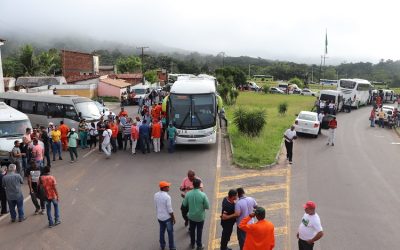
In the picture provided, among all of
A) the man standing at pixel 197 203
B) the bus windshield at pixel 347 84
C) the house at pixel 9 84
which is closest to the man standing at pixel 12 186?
the man standing at pixel 197 203

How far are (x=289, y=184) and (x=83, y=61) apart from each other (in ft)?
192

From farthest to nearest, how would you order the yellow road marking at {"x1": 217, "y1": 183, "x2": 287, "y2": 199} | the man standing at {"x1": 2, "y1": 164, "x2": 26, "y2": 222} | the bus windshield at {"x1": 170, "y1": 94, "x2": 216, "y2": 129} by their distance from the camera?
the bus windshield at {"x1": 170, "y1": 94, "x2": 216, "y2": 129}
the yellow road marking at {"x1": 217, "y1": 183, "x2": 287, "y2": 199}
the man standing at {"x1": 2, "y1": 164, "x2": 26, "y2": 222}

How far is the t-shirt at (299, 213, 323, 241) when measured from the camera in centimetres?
761

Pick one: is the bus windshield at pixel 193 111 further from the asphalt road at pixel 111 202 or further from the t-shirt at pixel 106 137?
the t-shirt at pixel 106 137

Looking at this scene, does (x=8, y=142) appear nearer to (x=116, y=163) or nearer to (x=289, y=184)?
(x=116, y=163)

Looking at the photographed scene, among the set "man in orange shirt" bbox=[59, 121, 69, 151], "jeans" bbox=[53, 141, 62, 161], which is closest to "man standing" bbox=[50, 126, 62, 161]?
"jeans" bbox=[53, 141, 62, 161]

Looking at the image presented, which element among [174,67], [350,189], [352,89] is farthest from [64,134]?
[174,67]

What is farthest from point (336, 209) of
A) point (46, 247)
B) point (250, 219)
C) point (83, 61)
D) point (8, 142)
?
point (83, 61)

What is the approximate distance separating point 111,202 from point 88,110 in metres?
11.1

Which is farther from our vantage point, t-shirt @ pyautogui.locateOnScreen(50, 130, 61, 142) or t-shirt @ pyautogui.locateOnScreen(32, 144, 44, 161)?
t-shirt @ pyautogui.locateOnScreen(50, 130, 61, 142)

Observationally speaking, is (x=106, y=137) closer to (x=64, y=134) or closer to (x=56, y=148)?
(x=56, y=148)

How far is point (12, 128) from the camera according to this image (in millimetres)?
17266

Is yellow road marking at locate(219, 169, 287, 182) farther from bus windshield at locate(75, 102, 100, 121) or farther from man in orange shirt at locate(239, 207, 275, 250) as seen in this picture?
bus windshield at locate(75, 102, 100, 121)

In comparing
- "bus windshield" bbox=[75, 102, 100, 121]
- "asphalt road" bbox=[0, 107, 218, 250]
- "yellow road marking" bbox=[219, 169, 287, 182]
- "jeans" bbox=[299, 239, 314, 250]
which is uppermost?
"bus windshield" bbox=[75, 102, 100, 121]
